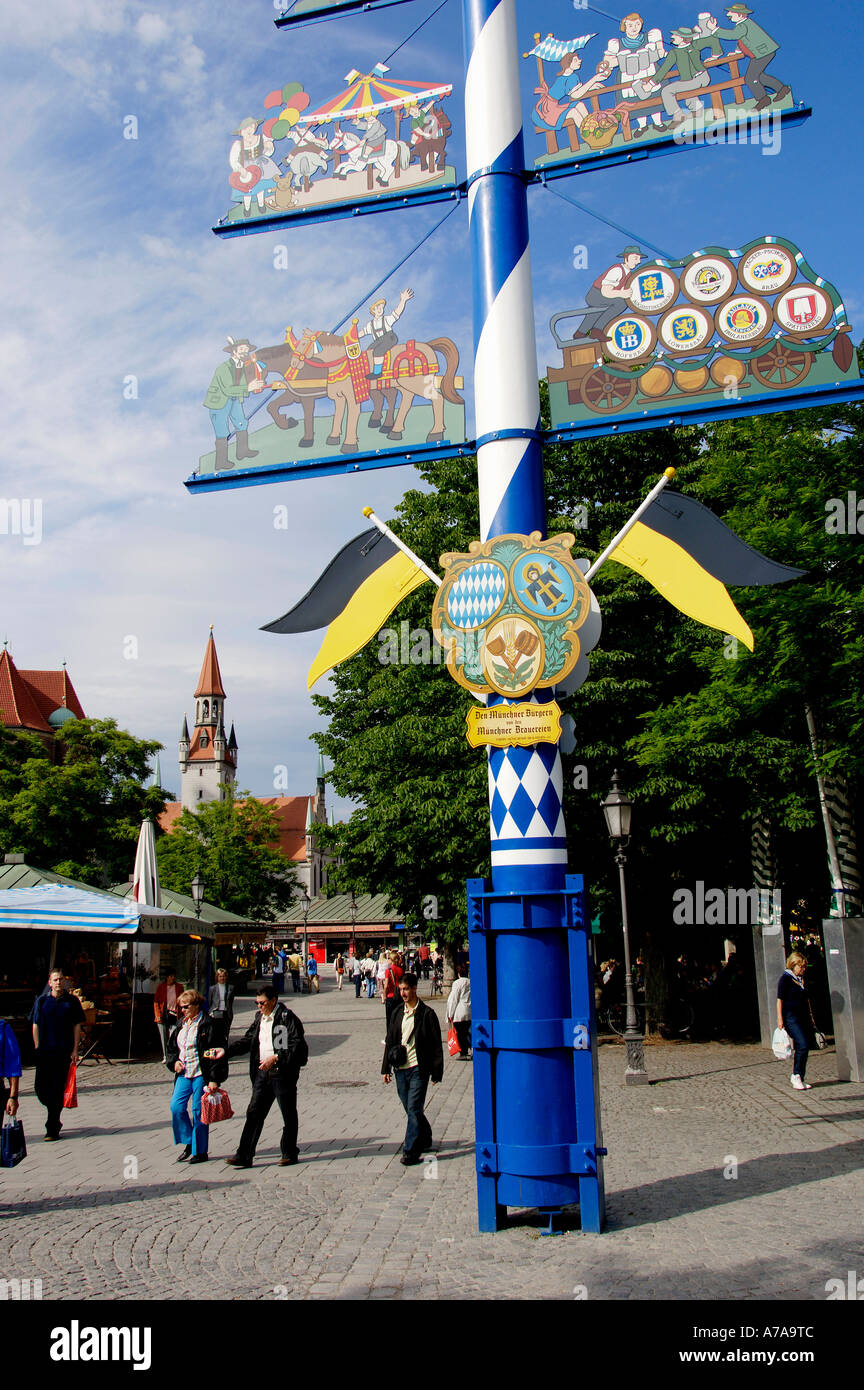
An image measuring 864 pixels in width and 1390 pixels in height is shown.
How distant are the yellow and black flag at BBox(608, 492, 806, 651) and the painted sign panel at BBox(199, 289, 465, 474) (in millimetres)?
1526

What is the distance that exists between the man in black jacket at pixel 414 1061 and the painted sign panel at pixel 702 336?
545 centimetres

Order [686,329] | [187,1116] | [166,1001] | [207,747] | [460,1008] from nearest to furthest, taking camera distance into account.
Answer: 1. [686,329]
2. [187,1116]
3. [460,1008]
4. [166,1001]
5. [207,747]

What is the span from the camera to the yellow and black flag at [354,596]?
8578 millimetres

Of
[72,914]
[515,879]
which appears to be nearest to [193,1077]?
[515,879]

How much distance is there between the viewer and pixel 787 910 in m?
24.7

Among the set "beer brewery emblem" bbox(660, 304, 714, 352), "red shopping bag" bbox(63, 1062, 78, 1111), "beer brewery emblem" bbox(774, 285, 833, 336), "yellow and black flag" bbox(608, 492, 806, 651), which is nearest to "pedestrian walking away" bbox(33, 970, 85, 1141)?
"red shopping bag" bbox(63, 1062, 78, 1111)

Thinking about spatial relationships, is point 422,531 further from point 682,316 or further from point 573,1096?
point 573,1096

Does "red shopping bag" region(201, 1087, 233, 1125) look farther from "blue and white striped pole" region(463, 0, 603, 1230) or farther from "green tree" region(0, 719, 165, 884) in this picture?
"green tree" region(0, 719, 165, 884)

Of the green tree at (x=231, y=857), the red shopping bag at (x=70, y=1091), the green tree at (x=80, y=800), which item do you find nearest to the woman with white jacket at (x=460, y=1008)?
the red shopping bag at (x=70, y=1091)

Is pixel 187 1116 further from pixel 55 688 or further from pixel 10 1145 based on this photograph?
pixel 55 688

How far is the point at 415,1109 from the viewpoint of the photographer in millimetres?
10164

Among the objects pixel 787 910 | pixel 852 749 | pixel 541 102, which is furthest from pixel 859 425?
pixel 787 910

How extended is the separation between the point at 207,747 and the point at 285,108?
12364cm

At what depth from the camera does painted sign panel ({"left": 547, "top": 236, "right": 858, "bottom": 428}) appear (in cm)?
761
